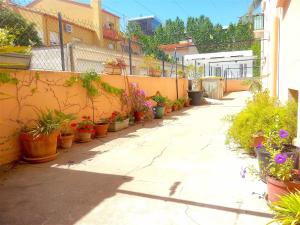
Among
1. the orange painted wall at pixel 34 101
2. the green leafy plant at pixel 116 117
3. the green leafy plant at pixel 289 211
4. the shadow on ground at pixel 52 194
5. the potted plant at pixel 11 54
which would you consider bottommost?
the shadow on ground at pixel 52 194

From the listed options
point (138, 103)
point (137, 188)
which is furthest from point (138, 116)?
point (137, 188)

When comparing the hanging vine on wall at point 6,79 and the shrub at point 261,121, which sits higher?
the hanging vine on wall at point 6,79

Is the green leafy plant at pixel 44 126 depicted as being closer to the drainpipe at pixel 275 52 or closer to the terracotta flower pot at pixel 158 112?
the terracotta flower pot at pixel 158 112

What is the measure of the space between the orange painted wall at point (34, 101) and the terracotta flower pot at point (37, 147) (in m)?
0.25

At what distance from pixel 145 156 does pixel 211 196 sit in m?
1.92

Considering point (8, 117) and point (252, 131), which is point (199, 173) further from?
point (8, 117)

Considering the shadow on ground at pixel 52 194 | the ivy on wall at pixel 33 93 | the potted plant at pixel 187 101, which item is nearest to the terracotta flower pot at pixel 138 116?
the ivy on wall at pixel 33 93

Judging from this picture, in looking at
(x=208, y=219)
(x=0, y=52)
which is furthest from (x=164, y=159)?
(x=0, y=52)

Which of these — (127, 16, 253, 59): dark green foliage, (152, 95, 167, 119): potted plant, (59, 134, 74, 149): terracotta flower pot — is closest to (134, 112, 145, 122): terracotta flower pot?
(152, 95, 167, 119): potted plant

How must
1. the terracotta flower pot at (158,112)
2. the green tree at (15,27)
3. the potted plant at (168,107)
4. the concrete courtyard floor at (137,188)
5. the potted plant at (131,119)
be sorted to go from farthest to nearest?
the potted plant at (168,107) < the terracotta flower pot at (158,112) < the potted plant at (131,119) < the green tree at (15,27) < the concrete courtyard floor at (137,188)

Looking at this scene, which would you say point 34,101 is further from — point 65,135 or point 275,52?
point 275,52

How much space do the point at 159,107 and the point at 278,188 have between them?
7.27 meters

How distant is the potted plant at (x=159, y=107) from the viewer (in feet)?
31.8

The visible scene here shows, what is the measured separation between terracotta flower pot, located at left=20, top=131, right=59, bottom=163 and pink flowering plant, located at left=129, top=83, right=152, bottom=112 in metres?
4.40
